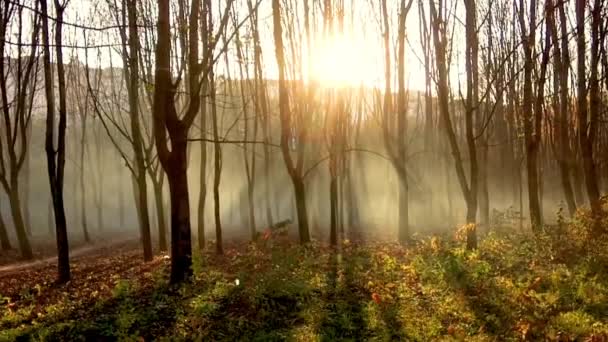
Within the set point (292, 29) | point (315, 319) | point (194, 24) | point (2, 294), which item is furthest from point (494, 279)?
point (292, 29)

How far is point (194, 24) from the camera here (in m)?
8.35

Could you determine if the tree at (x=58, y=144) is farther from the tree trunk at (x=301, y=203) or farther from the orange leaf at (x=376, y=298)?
the orange leaf at (x=376, y=298)

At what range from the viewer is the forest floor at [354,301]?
571 centimetres

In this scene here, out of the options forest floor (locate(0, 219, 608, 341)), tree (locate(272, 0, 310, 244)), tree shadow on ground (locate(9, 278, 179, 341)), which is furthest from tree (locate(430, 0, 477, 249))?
tree shadow on ground (locate(9, 278, 179, 341))

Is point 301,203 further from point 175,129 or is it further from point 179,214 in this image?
point 175,129

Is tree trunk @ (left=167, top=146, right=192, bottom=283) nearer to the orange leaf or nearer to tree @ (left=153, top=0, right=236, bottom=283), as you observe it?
tree @ (left=153, top=0, right=236, bottom=283)

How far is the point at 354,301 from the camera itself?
7133 mm

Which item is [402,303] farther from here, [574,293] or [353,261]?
[353,261]

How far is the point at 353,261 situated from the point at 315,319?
414cm

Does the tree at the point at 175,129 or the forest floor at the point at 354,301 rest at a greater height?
the tree at the point at 175,129

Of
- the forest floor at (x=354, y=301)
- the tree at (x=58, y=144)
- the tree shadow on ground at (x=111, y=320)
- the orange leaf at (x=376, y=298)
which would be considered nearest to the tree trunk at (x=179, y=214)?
the forest floor at (x=354, y=301)

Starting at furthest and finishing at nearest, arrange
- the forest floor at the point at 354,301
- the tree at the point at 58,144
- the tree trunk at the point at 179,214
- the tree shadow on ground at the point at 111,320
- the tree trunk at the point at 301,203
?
1. the tree trunk at the point at 301,203
2. the tree at the point at 58,144
3. the tree trunk at the point at 179,214
4. the tree shadow on ground at the point at 111,320
5. the forest floor at the point at 354,301

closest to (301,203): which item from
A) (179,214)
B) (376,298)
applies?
(179,214)

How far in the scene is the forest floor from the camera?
5711 millimetres
